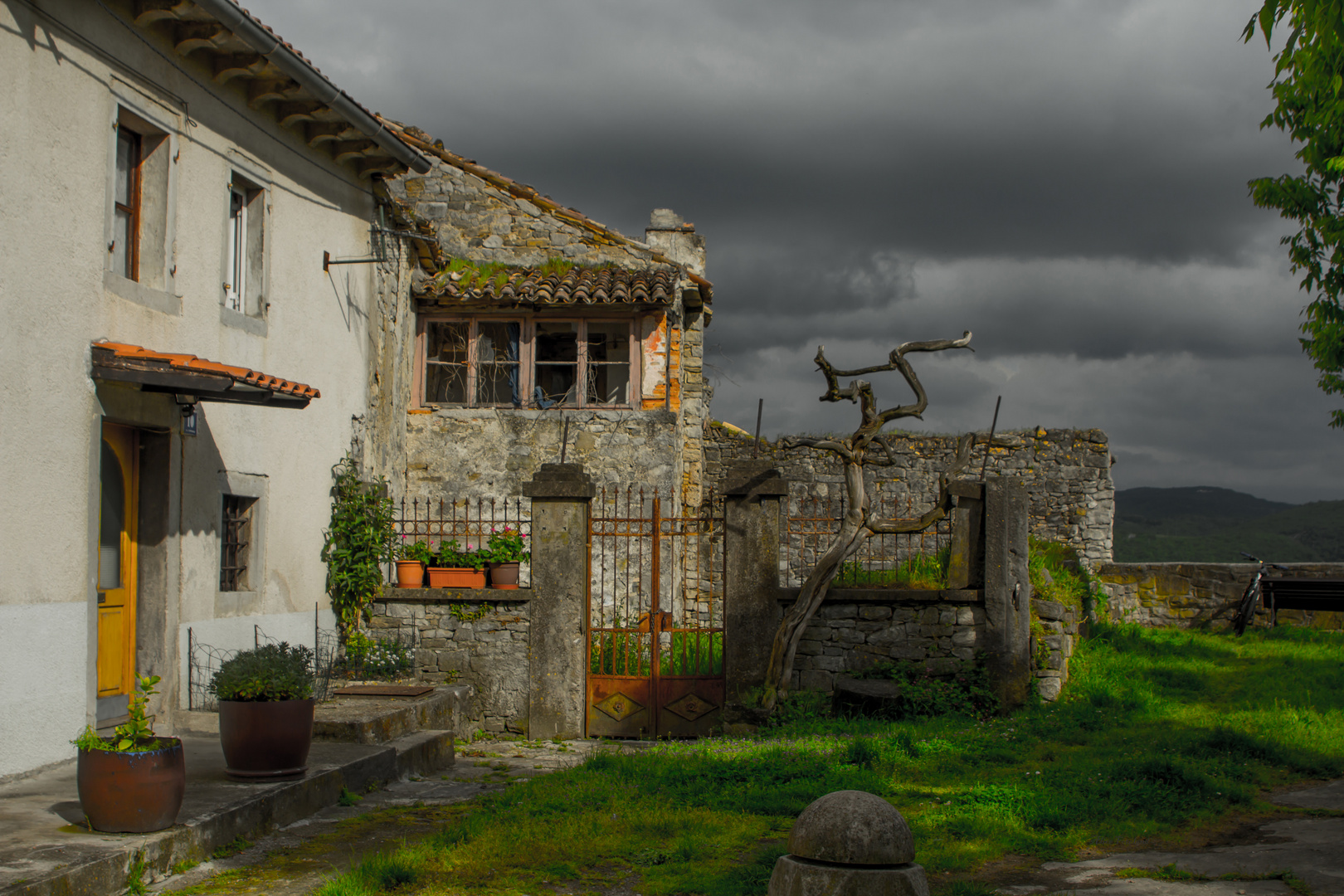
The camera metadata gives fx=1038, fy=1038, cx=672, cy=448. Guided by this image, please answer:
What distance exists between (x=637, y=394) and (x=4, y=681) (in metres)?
8.74

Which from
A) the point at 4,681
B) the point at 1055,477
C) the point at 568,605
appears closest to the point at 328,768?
the point at 4,681

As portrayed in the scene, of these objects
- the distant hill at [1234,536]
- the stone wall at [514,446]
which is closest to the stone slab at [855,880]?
the stone wall at [514,446]

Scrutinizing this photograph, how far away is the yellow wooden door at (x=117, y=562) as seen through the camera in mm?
7660

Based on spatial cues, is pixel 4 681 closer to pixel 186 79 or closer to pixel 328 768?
pixel 328 768

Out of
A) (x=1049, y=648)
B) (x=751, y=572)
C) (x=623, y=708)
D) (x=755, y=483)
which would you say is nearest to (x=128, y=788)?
(x=623, y=708)

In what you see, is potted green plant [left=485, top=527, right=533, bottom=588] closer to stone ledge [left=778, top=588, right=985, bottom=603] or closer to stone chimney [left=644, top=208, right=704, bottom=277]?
stone ledge [left=778, top=588, right=985, bottom=603]

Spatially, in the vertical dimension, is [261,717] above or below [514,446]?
below

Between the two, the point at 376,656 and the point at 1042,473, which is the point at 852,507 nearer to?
the point at 376,656

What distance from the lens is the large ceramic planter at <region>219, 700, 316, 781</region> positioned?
646 cm

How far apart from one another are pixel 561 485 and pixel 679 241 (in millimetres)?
6643

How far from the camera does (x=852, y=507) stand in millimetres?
10570

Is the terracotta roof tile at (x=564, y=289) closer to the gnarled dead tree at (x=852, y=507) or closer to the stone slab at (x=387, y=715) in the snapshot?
the gnarled dead tree at (x=852, y=507)

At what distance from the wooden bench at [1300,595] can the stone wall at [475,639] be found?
11656 mm

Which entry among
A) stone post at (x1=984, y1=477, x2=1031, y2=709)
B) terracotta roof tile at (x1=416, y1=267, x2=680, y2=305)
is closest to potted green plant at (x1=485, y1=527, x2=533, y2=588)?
terracotta roof tile at (x1=416, y1=267, x2=680, y2=305)
